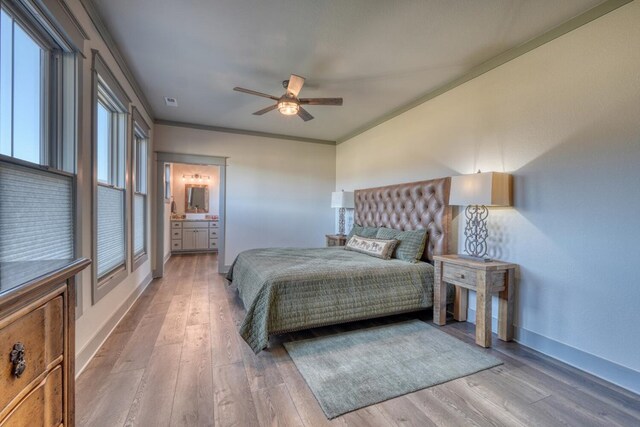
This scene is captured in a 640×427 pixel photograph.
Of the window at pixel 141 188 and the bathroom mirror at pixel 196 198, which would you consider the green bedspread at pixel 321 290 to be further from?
the bathroom mirror at pixel 196 198

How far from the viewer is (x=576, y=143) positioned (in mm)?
2092

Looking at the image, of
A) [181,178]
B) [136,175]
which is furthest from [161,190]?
[181,178]

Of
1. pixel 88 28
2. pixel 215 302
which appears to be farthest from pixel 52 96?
pixel 215 302

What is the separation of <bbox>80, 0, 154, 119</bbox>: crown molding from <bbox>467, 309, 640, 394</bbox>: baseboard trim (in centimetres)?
413

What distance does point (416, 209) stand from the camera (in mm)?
3449

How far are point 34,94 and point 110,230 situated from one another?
1.39 m

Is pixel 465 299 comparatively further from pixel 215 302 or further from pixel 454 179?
pixel 215 302

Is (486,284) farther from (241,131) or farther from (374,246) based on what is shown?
(241,131)

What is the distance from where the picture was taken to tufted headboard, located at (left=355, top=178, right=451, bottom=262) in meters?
3.08

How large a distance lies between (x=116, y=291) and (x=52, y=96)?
1801mm

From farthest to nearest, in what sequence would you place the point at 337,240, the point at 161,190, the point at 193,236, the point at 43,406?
the point at 193,236, the point at 337,240, the point at 161,190, the point at 43,406

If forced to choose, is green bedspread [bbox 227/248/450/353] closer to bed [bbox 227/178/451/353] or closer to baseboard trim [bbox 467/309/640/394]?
bed [bbox 227/178/451/353]

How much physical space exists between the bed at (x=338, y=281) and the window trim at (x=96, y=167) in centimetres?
115

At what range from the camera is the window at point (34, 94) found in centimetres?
138
